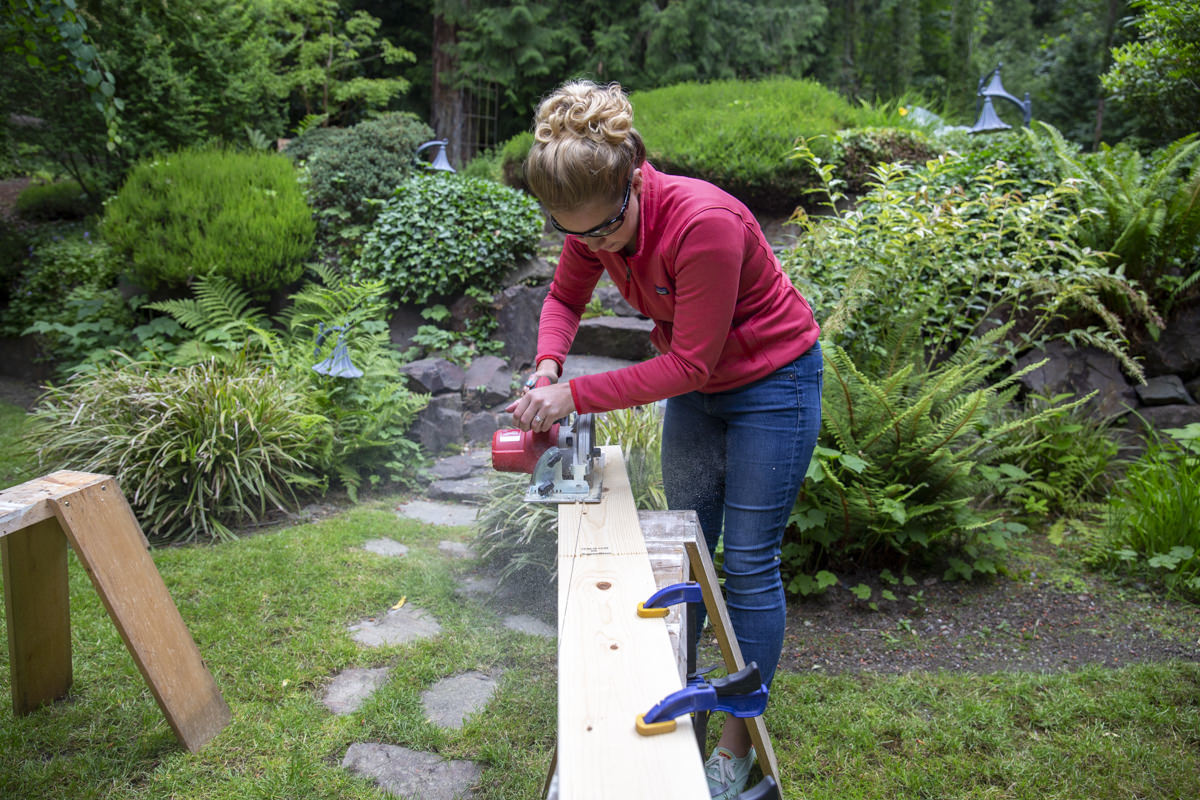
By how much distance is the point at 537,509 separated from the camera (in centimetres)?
320

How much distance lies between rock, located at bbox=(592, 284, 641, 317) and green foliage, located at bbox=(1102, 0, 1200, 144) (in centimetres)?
338

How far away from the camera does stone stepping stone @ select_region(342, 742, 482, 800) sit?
6.23ft

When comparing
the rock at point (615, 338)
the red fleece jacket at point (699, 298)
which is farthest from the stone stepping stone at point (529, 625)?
the rock at point (615, 338)

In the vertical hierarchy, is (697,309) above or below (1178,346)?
above

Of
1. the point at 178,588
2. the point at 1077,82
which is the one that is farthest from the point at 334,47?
the point at 1077,82

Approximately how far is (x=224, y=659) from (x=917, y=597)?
8.69 ft

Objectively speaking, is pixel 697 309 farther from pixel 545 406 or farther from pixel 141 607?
pixel 141 607

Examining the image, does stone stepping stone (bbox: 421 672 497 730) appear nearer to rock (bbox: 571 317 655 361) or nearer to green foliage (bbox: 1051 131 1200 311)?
rock (bbox: 571 317 655 361)

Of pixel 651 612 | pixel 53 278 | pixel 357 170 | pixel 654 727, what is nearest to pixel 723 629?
pixel 651 612

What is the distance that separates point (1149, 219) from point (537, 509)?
382 centimetres

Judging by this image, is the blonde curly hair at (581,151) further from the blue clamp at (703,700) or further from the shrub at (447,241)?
the shrub at (447,241)

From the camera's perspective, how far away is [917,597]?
3.04 metres

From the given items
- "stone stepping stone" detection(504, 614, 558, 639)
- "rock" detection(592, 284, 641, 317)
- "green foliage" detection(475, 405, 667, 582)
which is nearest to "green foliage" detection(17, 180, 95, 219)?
"rock" detection(592, 284, 641, 317)

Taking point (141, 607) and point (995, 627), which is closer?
point (141, 607)
